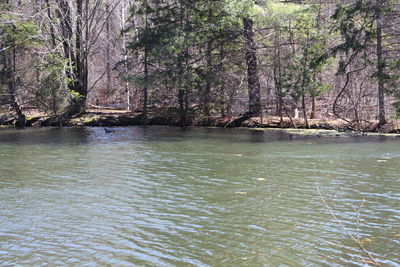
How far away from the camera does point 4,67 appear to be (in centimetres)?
2719

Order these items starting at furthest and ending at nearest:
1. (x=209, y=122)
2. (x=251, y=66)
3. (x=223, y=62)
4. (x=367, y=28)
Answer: (x=209, y=122) → (x=223, y=62) → (x=251, y=66) → (x=367, y=28)

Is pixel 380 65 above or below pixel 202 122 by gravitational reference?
above

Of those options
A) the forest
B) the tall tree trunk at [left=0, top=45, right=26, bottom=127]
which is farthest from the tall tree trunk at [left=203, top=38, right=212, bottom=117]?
the tall tree trunk at [left=0, top=45, right=26, bottom=127]

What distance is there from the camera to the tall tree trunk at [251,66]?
2397 cm

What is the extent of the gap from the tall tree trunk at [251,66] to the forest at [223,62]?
0.18 ft

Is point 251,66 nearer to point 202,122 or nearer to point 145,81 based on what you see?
point 202,122

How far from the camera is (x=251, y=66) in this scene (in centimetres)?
2447

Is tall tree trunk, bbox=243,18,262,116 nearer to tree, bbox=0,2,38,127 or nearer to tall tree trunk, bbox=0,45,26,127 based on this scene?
tree, bbox=0,2,38,127

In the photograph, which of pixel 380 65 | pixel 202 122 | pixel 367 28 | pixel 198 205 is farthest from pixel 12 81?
pixel 198 205

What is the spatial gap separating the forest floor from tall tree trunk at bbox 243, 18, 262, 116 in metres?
→ 1.17

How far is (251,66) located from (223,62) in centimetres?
172

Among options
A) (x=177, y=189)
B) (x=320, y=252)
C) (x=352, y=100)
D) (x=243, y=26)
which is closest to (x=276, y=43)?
(x=243, y=26)

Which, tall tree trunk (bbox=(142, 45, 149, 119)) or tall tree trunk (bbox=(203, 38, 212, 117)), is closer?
tall tree trunk (bbox=(142, 45, 149, 119))

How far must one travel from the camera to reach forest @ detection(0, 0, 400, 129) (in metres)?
22.1
